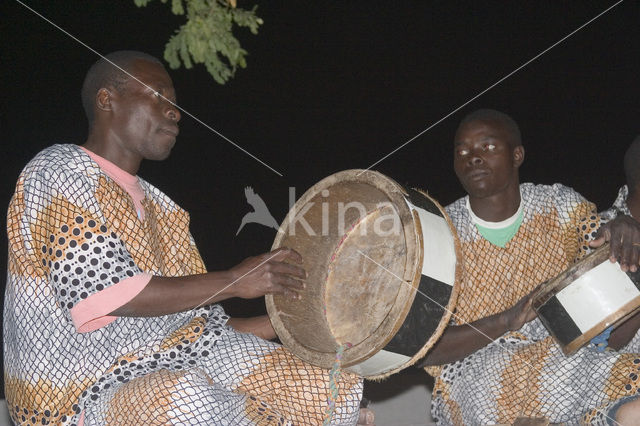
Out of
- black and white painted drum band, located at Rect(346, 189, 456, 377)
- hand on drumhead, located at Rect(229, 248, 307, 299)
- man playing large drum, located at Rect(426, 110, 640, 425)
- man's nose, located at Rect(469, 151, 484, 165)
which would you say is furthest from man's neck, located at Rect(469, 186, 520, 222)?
hand on drumhead, located at Rect(229, 248, 307, 299)

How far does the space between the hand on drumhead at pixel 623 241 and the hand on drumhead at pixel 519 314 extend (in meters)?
0.29

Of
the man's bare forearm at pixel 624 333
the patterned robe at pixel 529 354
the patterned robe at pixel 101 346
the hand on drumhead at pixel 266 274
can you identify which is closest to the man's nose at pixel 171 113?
the patterned robe at pixel 101 346

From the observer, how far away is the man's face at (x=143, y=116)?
2301mm

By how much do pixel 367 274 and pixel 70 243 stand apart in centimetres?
97

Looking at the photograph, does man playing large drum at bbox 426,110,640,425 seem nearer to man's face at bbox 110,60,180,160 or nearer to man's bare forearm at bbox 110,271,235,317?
man's bare forearm at bbox 110,271,235,317

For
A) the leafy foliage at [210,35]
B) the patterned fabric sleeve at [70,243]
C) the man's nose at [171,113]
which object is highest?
the leafy foliage at [210,35]

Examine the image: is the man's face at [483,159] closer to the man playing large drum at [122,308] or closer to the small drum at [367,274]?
the small drum at [367,274]

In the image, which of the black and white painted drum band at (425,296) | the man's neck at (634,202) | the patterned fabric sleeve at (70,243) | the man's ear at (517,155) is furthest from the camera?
the man's ear at (517,155)

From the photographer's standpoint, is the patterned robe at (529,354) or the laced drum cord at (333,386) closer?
the laced drum cord at (333,386)

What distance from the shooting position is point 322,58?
4109 mm

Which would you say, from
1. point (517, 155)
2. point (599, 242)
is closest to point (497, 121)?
point (517, 155)

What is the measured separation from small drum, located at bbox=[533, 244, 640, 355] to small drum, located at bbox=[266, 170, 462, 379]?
0.41 metres

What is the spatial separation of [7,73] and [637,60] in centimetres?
316

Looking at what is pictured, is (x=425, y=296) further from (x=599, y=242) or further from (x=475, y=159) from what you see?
(x=475, y=159)
